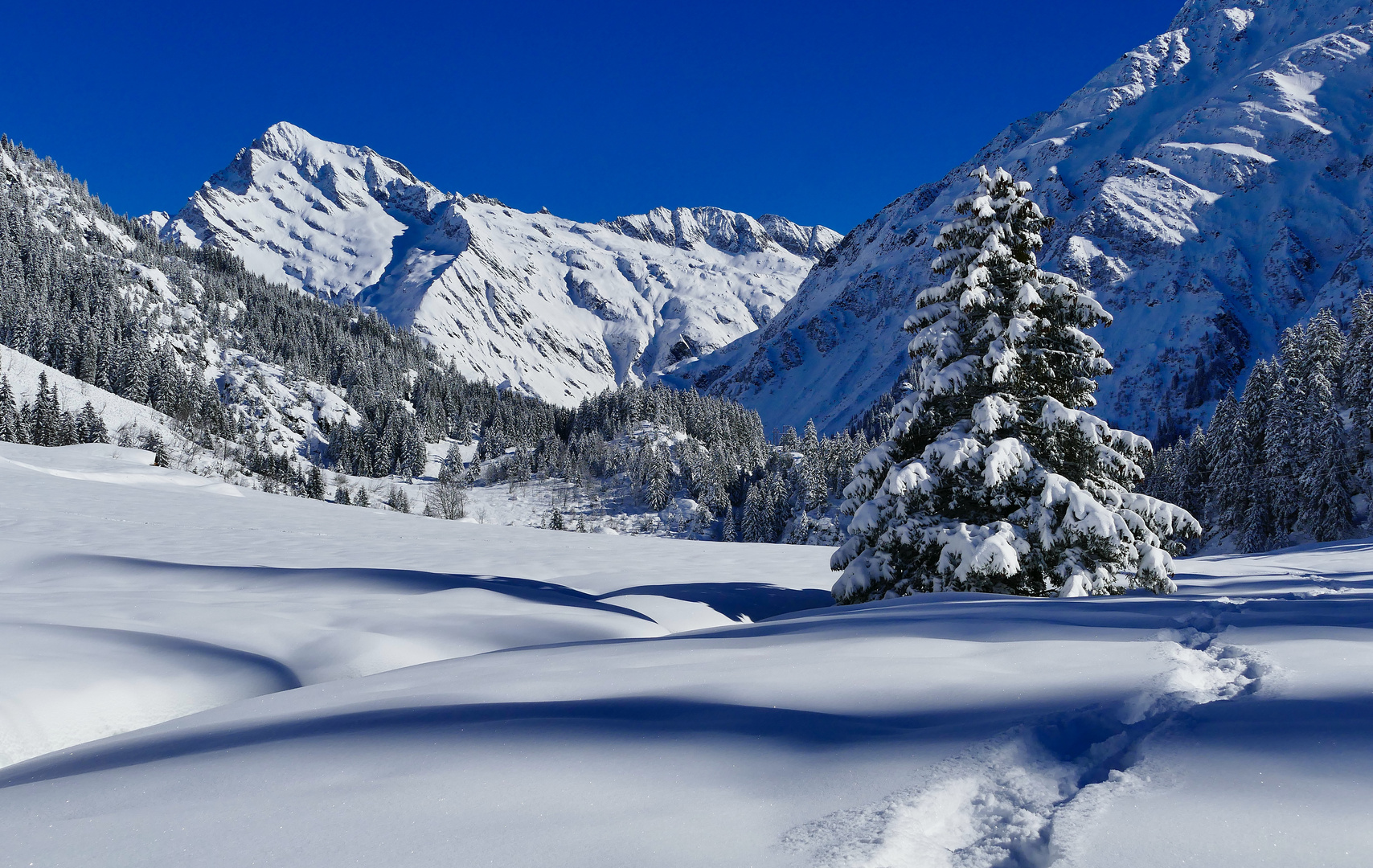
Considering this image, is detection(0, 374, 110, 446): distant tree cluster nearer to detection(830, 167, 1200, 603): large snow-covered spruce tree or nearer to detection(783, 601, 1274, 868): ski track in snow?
detection(830, 167, 1200, 603): large snow-covered spruce tree

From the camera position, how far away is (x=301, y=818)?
2.12 meters

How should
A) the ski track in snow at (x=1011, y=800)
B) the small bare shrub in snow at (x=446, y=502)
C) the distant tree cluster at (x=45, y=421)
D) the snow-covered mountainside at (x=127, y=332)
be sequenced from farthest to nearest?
the snow-covered mountainside at (x=127, y=332) → the small bare shrub in snow at (x=446, y=502) → the distant tree cluster at (x=45, y=421) → the ski track in snow at (x=1011, y=800)

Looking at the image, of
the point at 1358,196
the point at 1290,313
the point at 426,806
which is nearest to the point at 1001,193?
the point at 426,806

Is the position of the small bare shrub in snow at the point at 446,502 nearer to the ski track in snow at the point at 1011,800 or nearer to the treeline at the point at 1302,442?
the treeline at the point at 1302,442

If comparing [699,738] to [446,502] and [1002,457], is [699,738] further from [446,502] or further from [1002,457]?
[446,502]

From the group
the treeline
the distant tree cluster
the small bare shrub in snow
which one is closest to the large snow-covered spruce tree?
the treeline

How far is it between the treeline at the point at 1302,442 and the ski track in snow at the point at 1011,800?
41.1m

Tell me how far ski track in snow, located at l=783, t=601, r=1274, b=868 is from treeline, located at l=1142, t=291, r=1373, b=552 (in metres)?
41.1

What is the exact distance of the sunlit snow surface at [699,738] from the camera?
194 centimetres

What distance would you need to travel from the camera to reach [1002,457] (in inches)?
368

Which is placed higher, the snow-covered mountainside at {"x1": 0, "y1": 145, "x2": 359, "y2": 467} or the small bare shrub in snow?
the snow-covered mountainside at {"x1": 0, "y1": 145, "x2": 359, "y2": 467}

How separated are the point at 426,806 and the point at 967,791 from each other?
71.8 inches

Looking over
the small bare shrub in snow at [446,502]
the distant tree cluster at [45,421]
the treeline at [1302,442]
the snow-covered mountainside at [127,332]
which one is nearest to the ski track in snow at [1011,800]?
the treeline at [1302,442]

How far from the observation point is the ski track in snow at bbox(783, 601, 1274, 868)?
1.92 m
